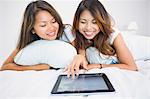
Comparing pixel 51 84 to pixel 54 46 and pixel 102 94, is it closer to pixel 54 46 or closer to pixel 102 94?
pixel 102 94

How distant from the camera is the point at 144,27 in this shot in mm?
2381

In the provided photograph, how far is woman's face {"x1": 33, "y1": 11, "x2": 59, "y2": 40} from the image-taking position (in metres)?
1.19

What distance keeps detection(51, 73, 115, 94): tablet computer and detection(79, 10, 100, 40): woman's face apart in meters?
0.39

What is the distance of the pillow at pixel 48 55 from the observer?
1.10 meters

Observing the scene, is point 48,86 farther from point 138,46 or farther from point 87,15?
point 138,46

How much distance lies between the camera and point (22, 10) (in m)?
2.22

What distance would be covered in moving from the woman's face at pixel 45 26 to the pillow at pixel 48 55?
0.10 metres

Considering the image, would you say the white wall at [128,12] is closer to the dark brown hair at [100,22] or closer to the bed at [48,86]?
the dark brown hair at [100,22]

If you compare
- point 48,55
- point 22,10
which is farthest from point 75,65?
point 22,10

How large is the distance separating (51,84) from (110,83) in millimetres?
208

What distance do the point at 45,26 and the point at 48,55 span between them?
0.63 ft

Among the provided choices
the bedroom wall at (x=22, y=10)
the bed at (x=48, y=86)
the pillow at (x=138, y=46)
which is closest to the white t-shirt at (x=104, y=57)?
the bed at (x=48, y=86)

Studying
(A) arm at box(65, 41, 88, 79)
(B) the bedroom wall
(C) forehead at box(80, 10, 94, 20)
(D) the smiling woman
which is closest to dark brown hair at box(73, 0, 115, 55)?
(C) forehead at box(80, 10, 94, 20)

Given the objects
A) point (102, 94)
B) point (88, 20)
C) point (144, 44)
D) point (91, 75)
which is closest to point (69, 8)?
point (144, 44)
